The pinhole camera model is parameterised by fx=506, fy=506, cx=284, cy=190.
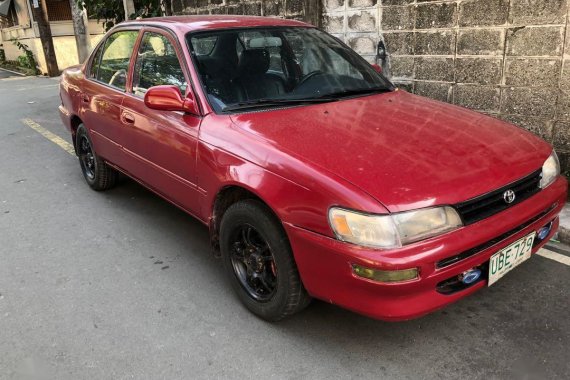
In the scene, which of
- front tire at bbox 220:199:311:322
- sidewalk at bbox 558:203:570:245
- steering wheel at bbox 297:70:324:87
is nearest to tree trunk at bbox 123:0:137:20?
steering wheel at bbox 297:70:324:87

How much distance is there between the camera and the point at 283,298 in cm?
266

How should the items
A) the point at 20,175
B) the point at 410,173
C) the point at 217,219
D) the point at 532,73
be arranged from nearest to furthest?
the point at 410,173
the point at 217,219
the point at 532,73
the point at 20,175

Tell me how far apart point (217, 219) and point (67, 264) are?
1.32 meters

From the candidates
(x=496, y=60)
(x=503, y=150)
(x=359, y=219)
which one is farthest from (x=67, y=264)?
(x=496, y=60)

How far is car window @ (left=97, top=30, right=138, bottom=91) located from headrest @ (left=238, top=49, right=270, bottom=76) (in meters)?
1.12

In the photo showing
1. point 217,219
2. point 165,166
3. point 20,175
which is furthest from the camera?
point 20,175

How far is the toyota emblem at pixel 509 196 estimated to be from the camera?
8.17 feet

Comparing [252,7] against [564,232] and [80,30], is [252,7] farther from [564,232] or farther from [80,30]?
[80,30]

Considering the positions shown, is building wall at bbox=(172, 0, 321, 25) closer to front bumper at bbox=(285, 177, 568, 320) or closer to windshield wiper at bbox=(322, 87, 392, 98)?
windshield wiper at bbox=(322, 87, 392, 98)

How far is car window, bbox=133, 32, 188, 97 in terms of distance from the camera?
3.45m

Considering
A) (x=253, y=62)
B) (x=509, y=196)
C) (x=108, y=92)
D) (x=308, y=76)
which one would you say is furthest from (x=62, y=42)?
(x=509, y=196)

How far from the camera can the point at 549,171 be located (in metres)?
2.87

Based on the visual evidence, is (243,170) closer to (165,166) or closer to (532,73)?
(165,166)

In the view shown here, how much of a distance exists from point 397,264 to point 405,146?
737 mm
